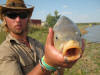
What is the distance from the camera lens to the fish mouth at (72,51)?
1129 mm

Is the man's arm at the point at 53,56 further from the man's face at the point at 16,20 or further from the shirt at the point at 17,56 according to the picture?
the man's face at the point at 16,20

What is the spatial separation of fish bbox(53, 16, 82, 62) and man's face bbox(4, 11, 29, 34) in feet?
3.39

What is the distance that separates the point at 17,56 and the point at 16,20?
73 centimetres

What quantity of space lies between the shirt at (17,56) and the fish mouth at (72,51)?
877 mm

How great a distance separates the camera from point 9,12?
2.43 metres

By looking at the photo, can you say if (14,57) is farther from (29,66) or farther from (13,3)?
(13,3)

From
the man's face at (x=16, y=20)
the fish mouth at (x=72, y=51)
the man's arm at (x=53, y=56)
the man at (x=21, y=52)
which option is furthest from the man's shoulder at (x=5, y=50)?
the fish mouth at (x=72, y=51)

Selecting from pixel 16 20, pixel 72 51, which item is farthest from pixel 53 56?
pixel 16 20

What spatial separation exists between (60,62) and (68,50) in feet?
0.62

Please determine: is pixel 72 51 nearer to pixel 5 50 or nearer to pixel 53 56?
pixel 53 56

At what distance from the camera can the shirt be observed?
1730 mm

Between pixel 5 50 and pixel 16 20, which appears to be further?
pixel 16 20

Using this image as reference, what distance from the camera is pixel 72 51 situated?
119 centimetres

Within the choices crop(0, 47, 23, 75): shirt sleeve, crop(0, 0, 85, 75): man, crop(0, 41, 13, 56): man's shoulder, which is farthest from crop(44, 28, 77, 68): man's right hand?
crop(0, 41, 13, 56): man's shoulder
